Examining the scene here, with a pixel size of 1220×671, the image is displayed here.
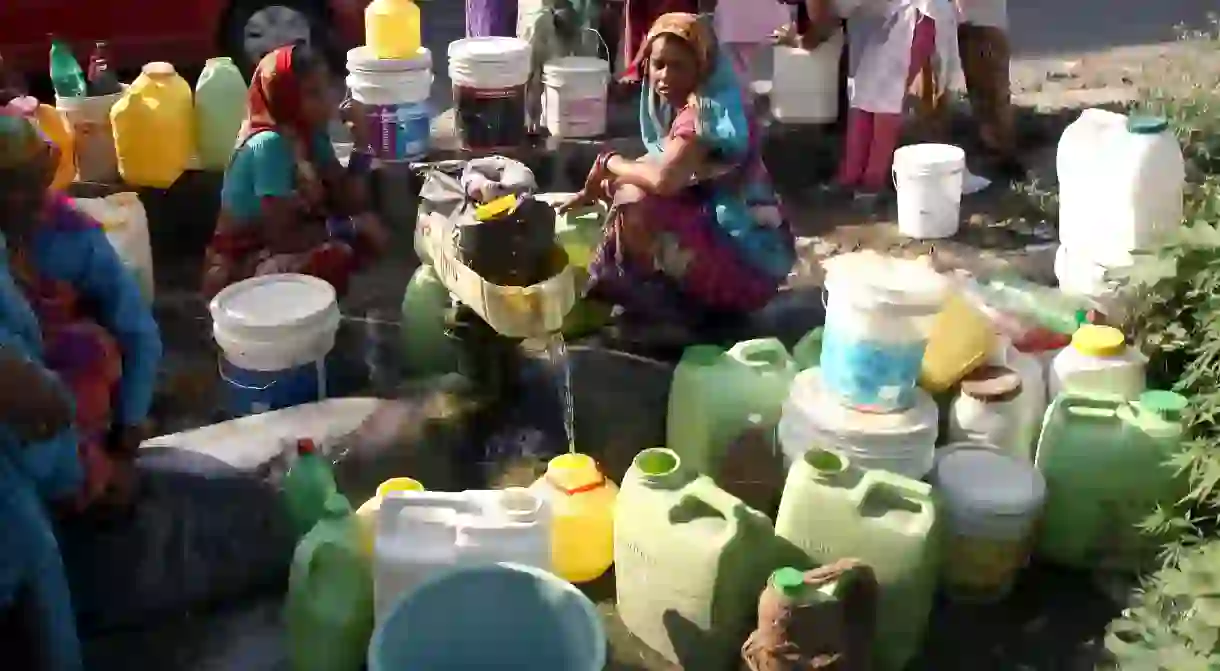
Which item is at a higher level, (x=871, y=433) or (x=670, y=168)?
(x=670, y=168)

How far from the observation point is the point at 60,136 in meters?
5.21

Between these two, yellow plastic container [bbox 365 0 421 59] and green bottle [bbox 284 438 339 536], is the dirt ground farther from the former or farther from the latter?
yellow plastic container [bbox 365 0 421 59]

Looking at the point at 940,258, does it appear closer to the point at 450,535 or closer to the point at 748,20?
the point at 748,20

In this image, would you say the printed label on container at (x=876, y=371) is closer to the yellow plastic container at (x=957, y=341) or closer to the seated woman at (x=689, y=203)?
the yellow plastic container at (x=957, y=341)

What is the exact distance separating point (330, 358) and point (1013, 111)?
14.8ft

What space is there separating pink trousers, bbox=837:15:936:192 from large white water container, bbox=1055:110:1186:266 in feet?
4.52

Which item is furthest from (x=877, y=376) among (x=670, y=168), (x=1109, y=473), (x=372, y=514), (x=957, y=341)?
(x=372, y=514)

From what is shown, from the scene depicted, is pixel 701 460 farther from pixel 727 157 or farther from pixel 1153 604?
pixel 1153 604

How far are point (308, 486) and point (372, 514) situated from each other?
279 millimetres

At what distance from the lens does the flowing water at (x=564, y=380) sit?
13.0ft

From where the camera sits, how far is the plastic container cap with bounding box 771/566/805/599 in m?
2.82

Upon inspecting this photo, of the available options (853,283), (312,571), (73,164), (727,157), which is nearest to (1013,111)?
(727,157)

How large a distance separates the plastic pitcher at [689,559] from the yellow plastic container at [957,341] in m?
0.93

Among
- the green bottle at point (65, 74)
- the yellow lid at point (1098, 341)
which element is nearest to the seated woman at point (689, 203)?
the yellow lid at point (1098, 341)
